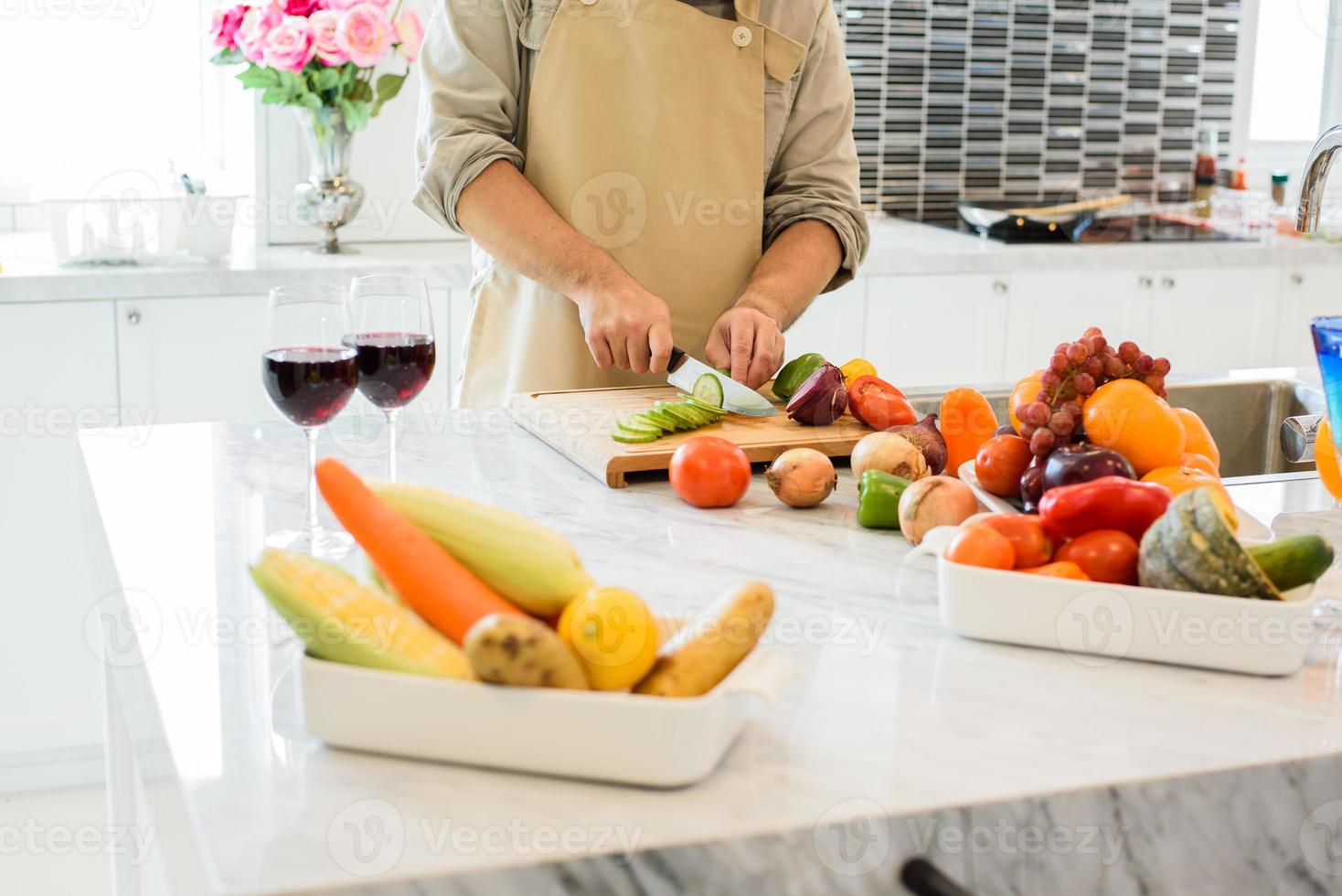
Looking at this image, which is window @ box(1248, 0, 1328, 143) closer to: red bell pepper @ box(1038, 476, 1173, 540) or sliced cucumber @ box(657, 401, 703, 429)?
sliced cucumber @ box(657, 401, 703, 429)

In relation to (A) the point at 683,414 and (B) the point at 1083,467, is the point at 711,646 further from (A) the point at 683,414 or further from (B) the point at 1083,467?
(A) the point at 683,414

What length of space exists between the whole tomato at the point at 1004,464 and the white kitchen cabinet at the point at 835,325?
177 centimetres

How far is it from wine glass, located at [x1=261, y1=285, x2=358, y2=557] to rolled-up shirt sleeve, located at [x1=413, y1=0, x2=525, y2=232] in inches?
24.9

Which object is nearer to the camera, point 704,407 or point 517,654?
point 517,654

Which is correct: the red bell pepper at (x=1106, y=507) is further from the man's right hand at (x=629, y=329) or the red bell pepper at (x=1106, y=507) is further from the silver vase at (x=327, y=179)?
the silver vase at (x=327, y=179)

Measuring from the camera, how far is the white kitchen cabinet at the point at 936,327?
3020 millimetres

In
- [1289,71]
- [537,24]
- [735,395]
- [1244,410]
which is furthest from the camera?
[1289,71]

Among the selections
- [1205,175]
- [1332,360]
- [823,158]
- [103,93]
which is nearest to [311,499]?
[1332,360]

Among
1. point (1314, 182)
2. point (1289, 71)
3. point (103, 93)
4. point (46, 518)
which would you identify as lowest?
point (46, 518)

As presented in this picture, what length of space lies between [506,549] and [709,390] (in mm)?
693

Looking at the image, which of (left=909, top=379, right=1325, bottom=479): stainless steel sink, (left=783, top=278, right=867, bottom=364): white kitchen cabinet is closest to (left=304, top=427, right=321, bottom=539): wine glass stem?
(left=909, top=379, right=1325, bottom=479): stainless steel sink

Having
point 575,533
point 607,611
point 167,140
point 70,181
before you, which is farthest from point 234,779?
point 167,140

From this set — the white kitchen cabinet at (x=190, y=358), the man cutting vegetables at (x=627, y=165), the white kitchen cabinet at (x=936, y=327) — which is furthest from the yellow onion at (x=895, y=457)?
the white kitchen cabinet at (x=936, y=327)

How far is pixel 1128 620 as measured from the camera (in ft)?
3.01
